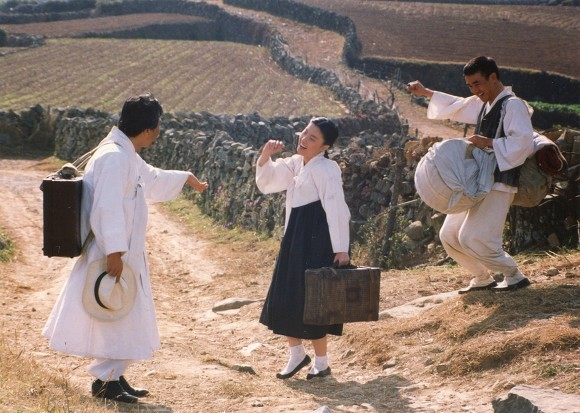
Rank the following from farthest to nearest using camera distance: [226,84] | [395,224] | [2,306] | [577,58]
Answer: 1. [226,84]
2. [577,58]
3. [395,224]
4. [2,306]

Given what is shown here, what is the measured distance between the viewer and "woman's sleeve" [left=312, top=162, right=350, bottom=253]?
6363 mm

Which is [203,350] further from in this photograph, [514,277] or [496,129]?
[496,129]

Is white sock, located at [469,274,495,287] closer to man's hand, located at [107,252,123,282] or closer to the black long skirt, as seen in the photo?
the black long skirt

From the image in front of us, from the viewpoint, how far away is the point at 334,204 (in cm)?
640

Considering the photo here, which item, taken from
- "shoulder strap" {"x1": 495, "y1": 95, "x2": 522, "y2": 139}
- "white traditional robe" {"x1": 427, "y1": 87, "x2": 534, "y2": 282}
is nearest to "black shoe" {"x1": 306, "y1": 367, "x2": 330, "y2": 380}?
"white traditional robe" {"x1": 427, "y1": 87, "x2": 534, "y2": 282}

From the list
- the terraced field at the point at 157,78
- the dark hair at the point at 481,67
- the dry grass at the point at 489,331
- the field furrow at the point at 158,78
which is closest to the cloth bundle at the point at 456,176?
the dark hair at the point at 481,67

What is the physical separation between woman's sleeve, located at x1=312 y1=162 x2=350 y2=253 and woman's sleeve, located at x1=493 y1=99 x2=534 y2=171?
44.6 inches

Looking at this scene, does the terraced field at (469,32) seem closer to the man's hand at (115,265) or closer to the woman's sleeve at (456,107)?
the woman's sleeve at (456,107)

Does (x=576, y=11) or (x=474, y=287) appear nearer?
Answer: (x=474, y=287)

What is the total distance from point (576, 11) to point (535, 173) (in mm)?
35905

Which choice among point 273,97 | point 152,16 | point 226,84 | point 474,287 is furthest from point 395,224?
point 152,16

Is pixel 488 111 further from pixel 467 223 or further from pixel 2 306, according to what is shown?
pixel 2 306

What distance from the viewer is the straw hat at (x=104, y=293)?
561 centimetres

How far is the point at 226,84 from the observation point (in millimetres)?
35969
